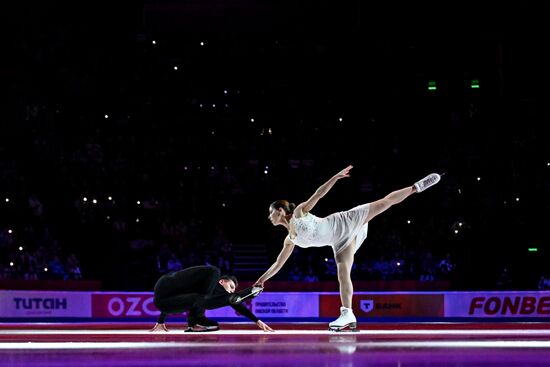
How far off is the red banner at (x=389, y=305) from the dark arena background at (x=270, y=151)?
5 cm

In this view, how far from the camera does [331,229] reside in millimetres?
10164

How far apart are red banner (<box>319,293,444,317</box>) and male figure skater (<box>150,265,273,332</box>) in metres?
8.59

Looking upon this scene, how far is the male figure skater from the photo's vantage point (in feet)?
32.5

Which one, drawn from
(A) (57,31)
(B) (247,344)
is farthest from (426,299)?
(A) (57,31)

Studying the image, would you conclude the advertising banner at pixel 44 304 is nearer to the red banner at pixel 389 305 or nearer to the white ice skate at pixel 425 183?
the red banner at pixel 389 305

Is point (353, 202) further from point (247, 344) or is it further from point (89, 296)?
point (247, 344)

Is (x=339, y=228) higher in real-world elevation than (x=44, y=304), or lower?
higher

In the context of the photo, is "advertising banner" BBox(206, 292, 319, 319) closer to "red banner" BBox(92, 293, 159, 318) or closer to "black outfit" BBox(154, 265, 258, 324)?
"red banner" BBox(92, 293, 159, 318)

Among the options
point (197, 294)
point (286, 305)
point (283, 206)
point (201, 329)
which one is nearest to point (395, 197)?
point (283, 206)

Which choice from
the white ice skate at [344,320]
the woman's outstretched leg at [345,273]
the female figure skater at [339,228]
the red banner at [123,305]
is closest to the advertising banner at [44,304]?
the red banner at [123,305]

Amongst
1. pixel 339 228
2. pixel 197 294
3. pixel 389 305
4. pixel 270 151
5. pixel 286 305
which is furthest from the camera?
pixel 270 151

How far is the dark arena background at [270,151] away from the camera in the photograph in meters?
19.5

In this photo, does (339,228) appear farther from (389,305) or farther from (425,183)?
(389,305)

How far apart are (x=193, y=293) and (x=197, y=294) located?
0.07 metres
